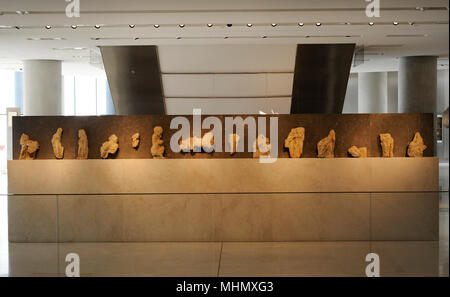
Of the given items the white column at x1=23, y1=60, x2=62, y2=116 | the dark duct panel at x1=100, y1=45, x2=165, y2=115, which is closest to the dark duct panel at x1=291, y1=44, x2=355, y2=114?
the dark duct panel at x1=100, y1=45, x2=165, y2=115

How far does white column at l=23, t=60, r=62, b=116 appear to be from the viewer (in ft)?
66.3

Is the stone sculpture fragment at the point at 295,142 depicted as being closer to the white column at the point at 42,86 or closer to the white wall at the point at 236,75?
the white wall at the point at 236,75

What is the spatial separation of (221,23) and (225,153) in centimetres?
268

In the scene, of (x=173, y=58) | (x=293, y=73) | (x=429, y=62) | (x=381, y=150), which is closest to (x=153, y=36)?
(x=173, y=58)

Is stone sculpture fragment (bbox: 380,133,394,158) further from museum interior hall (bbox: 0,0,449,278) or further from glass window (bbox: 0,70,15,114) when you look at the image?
glass window (bbox: 0,70,15,114)

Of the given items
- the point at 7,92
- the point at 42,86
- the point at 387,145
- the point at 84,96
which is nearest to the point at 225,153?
the point at 387,145

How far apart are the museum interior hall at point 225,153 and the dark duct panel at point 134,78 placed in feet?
0.14

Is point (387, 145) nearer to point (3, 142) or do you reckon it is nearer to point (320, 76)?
point (320, 76)

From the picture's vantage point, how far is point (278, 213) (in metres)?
9.60

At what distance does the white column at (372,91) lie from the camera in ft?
91.7

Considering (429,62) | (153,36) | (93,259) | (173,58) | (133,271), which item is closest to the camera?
(133,271)

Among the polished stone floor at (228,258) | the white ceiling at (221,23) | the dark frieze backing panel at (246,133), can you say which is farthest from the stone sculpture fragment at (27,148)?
the polished stone floor at (228,258)
